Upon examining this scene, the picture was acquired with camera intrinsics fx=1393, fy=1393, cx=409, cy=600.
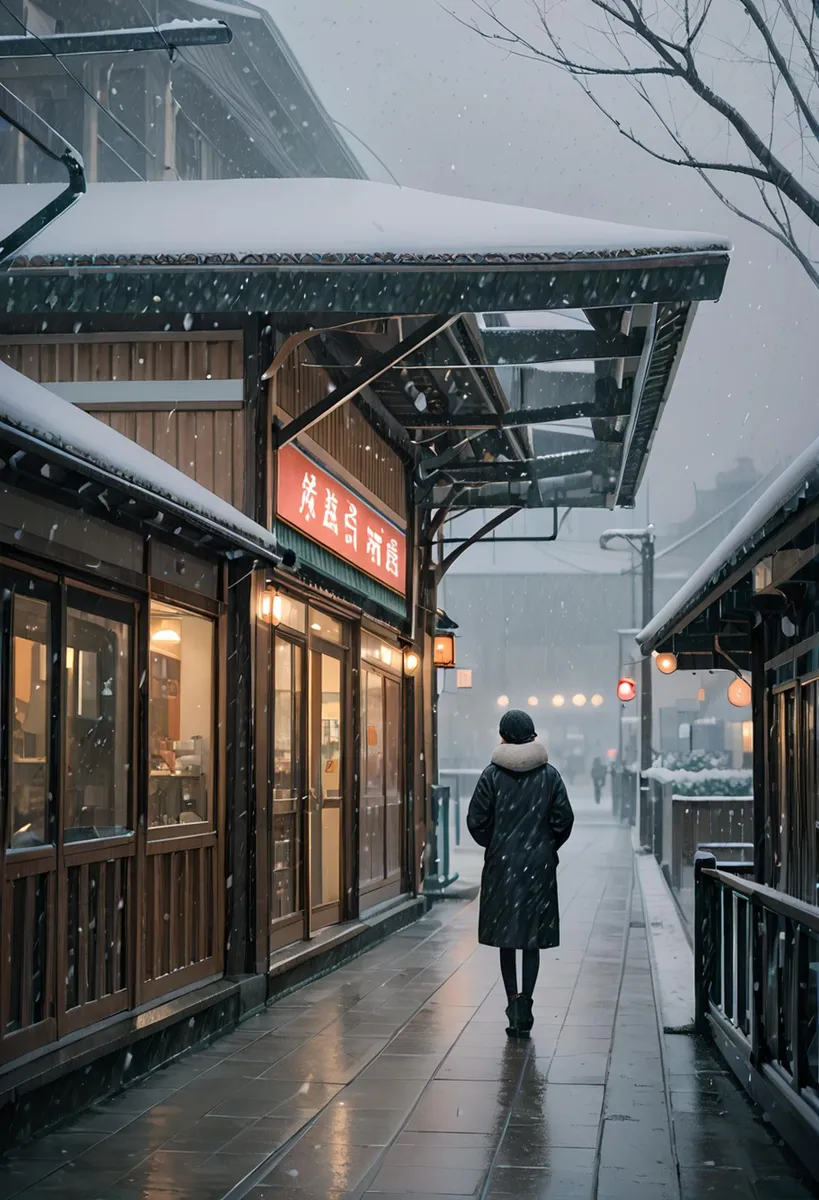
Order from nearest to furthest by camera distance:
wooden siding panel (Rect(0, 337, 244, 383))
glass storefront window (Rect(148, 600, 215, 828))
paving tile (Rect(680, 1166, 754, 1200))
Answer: paving tile (Rect(680, 1166, 754, 1200)) < glass storefront window (Rect(148, 600, 215, 828)) < wooden siding panel (Rect(0, 337, 244, 383))

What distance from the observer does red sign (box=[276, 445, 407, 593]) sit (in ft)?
35.4

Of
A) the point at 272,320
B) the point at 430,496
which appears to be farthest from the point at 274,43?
the point at 272,320

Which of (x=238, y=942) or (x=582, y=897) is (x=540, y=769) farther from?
(x=582, y=897)

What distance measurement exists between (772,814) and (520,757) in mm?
2140

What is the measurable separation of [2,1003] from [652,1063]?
3.91 meters

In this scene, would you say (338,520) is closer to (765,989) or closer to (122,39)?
(122,39)

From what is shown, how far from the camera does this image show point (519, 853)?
9094 mm

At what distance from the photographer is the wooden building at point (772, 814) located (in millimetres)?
5617

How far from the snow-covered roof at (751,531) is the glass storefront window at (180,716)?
10.4 ft

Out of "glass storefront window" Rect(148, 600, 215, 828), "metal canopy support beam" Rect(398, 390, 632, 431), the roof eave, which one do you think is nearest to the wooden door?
"metal canopy support beam" Rect(398, 390, 632, 431)

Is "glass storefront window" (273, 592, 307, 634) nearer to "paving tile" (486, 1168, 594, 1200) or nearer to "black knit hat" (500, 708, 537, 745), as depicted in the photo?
"black knit hat" (500, 708, 537, 745)

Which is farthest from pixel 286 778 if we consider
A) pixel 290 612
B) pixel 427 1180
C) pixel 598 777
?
pixel 598 777

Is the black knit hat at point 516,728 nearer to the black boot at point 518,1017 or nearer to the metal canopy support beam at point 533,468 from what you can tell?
the black boot at point 518,1017

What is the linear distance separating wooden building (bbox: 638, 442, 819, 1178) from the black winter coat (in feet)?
3.19
